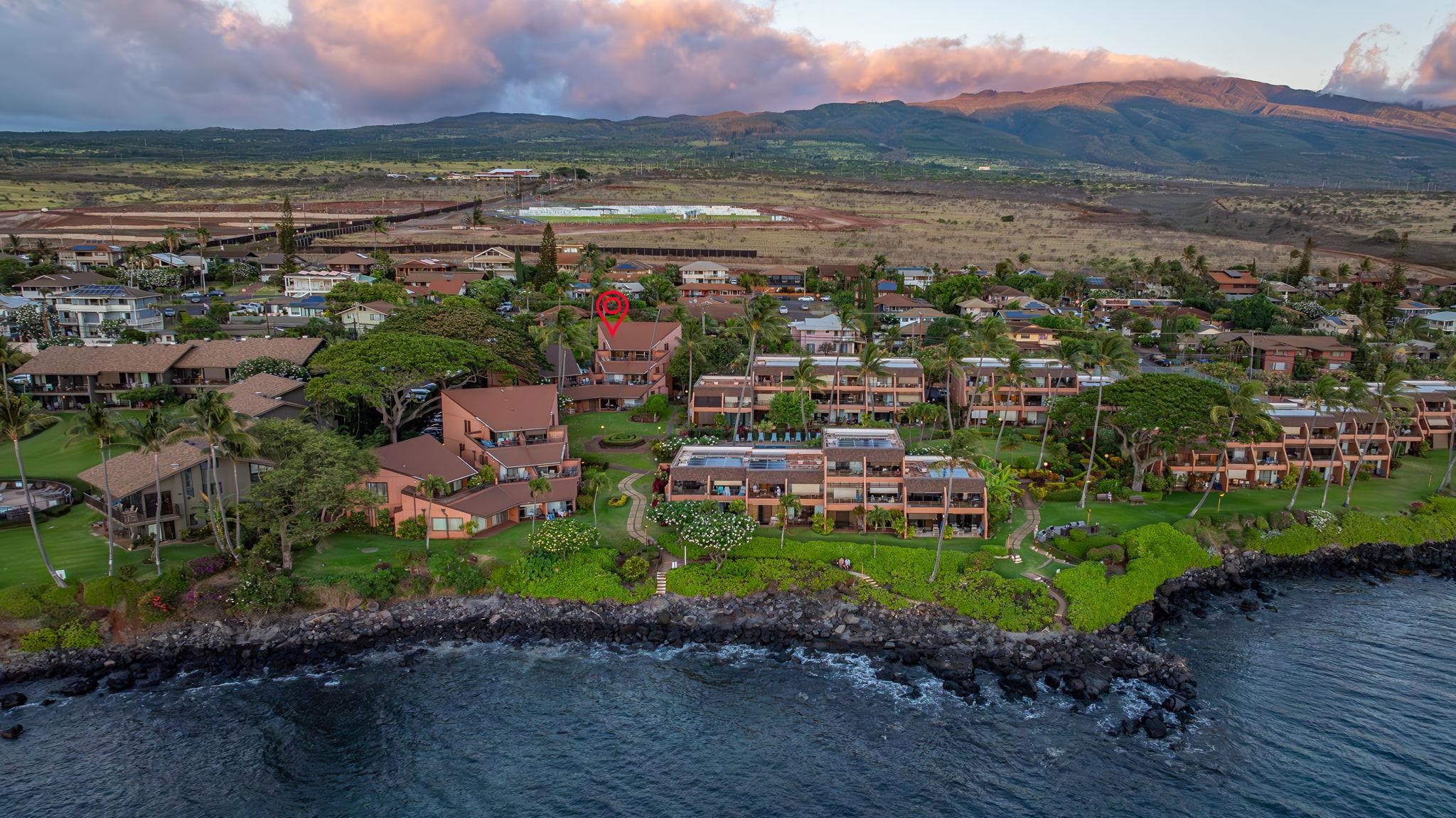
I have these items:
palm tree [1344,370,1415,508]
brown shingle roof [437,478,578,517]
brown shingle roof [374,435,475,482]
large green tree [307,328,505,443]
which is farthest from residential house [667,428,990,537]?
palm tree [1344,370,1415,508]

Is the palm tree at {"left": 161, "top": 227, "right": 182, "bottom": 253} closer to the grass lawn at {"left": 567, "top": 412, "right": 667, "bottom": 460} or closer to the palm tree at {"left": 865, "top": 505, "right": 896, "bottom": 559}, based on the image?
the grass lawn at {"left": 567, "top": 412, "right": 667, "bottom": 460}

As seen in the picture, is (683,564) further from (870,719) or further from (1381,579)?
(1381,579)

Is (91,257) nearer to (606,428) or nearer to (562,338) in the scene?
(562,338)

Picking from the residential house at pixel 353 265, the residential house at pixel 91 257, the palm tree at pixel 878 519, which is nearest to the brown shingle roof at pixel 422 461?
the palm tree at pixel 878 519

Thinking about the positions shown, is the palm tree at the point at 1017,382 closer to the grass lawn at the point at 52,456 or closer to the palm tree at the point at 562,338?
the palm tree at the point at 562,338

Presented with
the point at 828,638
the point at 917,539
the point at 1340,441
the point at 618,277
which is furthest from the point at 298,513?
the point at 618,277
